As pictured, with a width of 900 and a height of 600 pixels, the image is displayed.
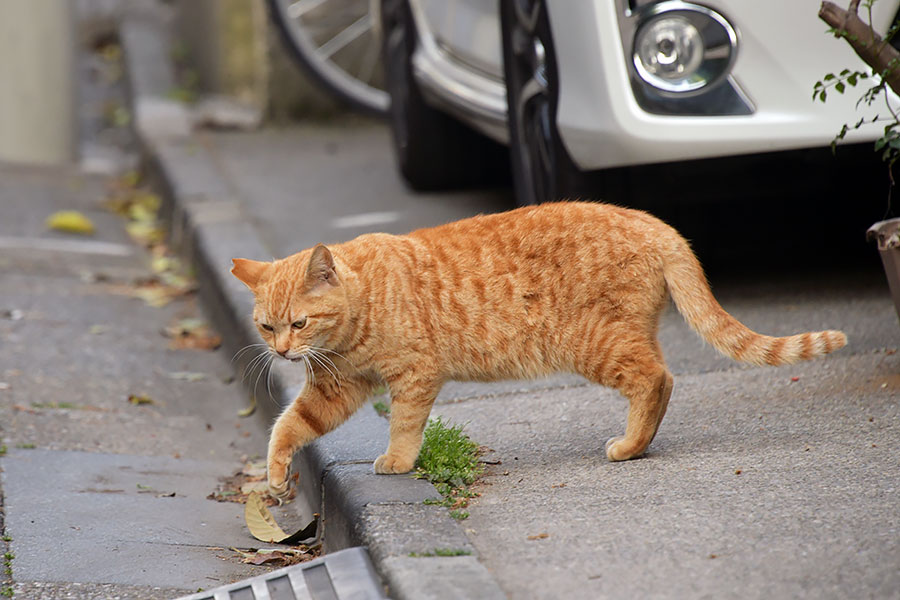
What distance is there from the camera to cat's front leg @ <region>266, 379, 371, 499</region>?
3053 millimetres

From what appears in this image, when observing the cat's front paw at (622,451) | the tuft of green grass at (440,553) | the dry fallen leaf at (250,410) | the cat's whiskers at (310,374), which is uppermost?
the cat's whiskers at (310,374)

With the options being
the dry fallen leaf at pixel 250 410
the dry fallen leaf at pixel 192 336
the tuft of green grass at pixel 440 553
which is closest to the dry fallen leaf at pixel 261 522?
the tuft of green grass at pixel 440 553

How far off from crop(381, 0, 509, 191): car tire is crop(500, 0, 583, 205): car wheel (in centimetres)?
163

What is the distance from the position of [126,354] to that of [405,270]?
2.20 metres

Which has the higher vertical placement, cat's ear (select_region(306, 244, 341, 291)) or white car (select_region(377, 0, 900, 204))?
white car (select_region(377, 0, 900, 204))

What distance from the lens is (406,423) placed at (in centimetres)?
298

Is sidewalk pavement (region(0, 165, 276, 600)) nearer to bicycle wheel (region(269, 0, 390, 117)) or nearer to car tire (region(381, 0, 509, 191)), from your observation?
car tire (region(381, 0, 509, 191))

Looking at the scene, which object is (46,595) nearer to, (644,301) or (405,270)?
(405,270)

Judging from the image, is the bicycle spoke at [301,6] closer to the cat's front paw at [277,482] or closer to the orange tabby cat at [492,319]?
the orange tabby cat at [492,319]

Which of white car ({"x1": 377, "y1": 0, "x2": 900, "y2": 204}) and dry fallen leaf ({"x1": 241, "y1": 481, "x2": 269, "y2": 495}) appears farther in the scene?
white car ({"x1": 377, "y1": 0, "x2": 900, "y2": 204})

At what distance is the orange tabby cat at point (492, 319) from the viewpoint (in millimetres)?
2988

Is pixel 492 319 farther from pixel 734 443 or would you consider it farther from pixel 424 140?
pixel 424 140

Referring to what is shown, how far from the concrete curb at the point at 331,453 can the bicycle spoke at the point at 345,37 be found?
107 centimetres

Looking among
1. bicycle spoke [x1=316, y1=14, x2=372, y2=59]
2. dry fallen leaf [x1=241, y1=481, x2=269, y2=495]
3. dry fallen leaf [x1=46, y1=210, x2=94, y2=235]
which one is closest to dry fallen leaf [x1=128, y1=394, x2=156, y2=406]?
dry fallen leaf [x1=241, y1=481, x2=269, y2=495]
